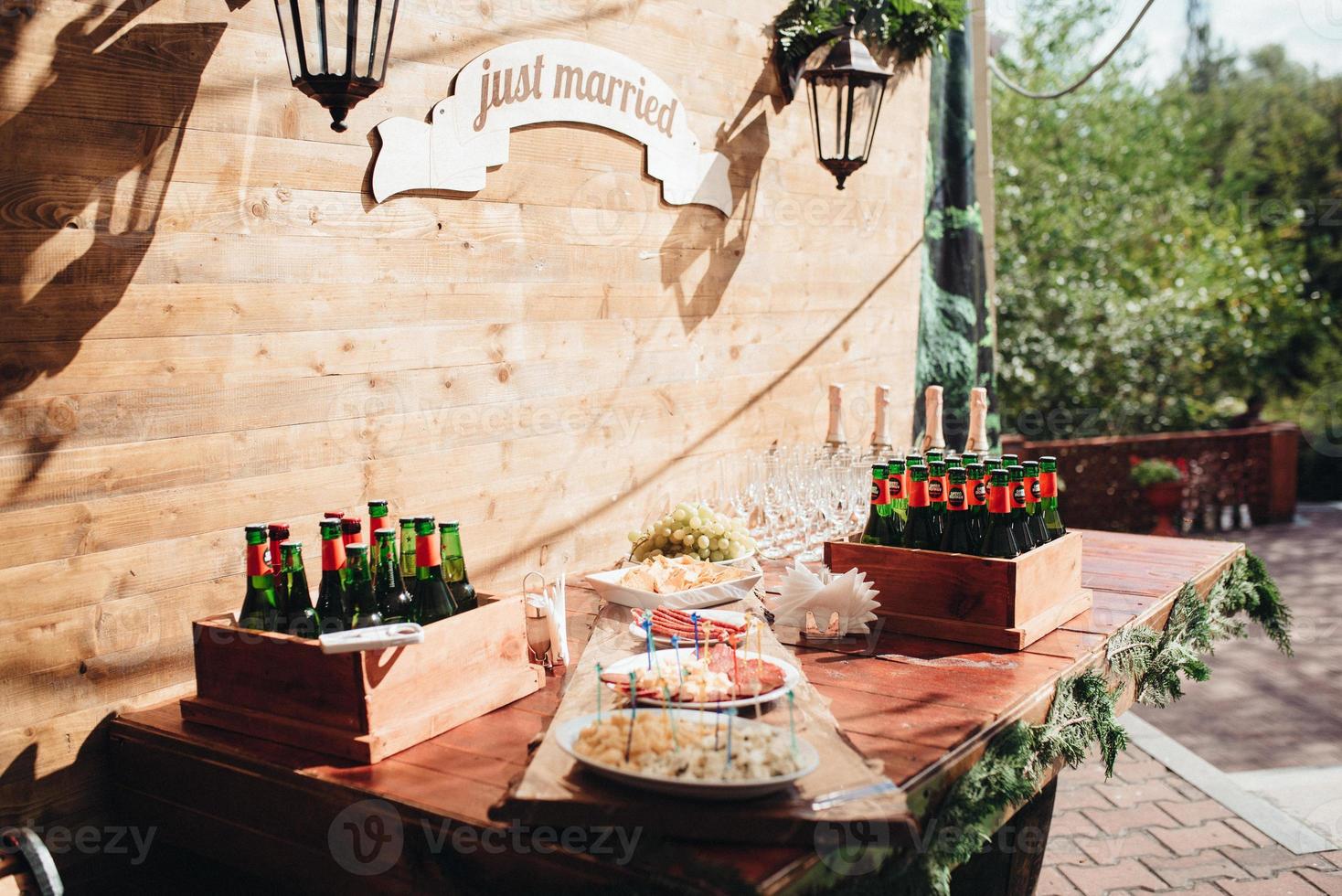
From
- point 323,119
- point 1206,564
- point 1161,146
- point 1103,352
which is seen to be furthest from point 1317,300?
point 323,119

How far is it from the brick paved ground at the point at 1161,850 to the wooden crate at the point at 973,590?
136cm

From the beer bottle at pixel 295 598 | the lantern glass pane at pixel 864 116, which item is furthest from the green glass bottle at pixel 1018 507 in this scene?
the lantern glass pane at pixel 864 116

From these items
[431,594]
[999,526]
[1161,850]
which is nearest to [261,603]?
[431,594]

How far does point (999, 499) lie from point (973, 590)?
20cm

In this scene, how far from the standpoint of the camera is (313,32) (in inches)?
81.7

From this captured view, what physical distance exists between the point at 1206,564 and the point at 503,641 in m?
2.03

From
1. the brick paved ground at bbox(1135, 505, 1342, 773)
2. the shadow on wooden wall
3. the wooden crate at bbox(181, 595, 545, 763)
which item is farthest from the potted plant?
the shadow on wooden wall

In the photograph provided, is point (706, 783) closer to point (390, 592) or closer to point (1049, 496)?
point (390, 592)

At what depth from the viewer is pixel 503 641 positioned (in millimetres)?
2006

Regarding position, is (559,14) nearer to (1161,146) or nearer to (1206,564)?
(1206,564)

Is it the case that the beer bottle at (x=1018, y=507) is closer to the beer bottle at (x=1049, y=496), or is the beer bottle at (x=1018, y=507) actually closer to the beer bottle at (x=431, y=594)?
the beer bottle at (x=1049, y=496)

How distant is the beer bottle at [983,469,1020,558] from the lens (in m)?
2.32

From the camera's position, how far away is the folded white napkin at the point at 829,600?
2.36 m

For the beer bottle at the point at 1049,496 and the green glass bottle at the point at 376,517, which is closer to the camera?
the green glass bottle at the point at 376,517
